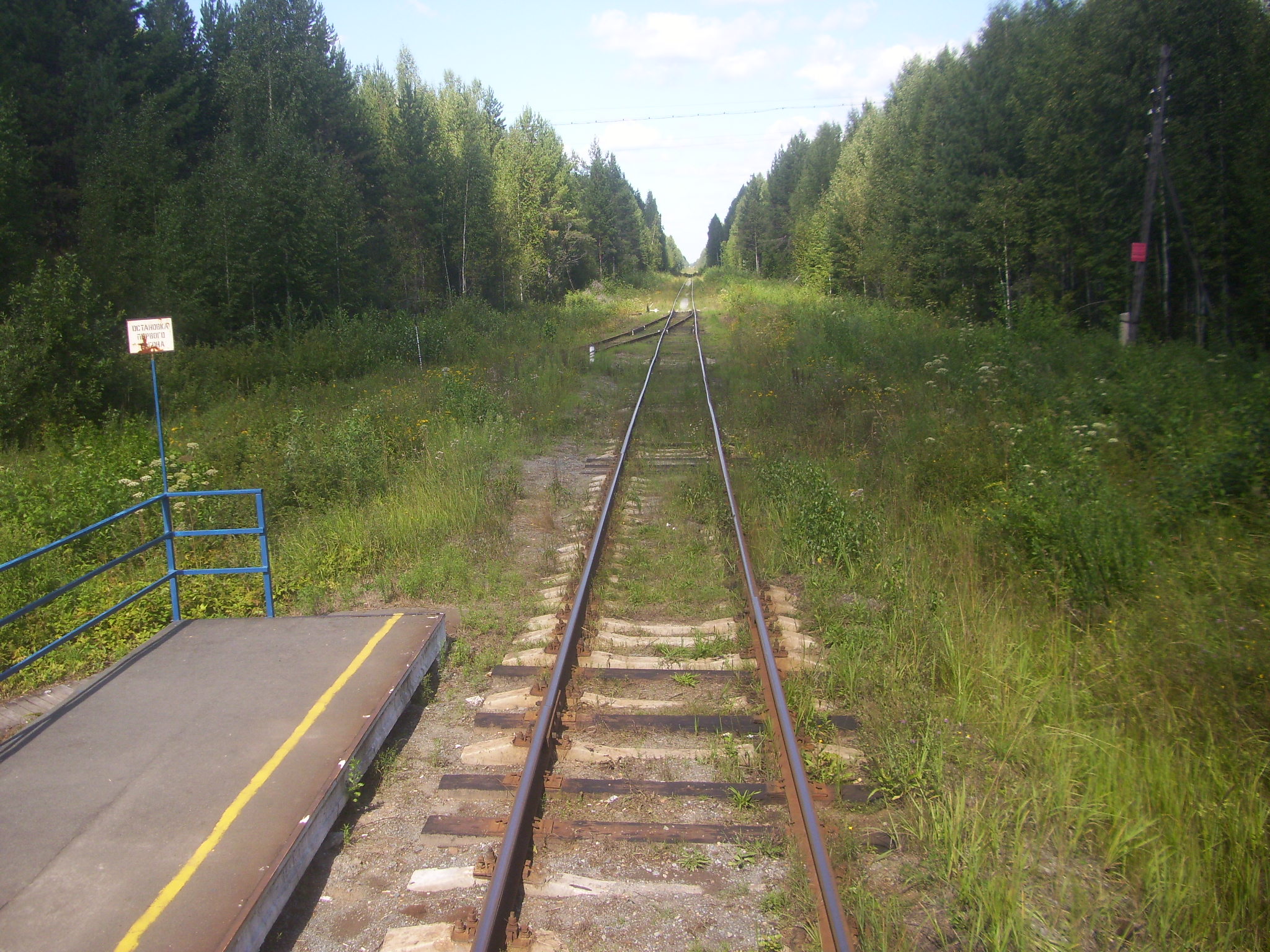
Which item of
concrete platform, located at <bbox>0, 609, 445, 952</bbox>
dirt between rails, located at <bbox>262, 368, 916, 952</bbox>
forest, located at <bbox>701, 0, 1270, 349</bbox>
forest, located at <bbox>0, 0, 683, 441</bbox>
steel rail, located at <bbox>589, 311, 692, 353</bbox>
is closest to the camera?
concrete platform, located at <bbox>0, 609, 445, 952</bbox>

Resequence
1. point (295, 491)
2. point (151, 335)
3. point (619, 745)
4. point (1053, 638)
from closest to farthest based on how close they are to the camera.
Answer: point (619, 745) < point (1053, 638) < point (151, 335) < point (295, 491)

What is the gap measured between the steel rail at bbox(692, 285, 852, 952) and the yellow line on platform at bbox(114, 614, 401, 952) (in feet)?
8.29

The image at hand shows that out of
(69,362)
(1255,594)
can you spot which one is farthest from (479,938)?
(69,362)

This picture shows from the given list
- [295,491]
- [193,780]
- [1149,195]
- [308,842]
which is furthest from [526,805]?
[1149,195]

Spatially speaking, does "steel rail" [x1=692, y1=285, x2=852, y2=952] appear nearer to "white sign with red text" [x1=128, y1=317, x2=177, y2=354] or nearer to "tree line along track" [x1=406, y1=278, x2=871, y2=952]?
"tree line along track" [x1=406, y1=278, x2=871, y2=952]

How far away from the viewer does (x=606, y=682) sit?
5.43 meters

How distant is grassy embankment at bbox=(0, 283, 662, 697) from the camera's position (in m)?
7.24

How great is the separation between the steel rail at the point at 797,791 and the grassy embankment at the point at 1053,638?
0.19m

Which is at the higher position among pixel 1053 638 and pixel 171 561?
pixel 171 561

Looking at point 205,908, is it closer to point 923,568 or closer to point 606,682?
point 606,682

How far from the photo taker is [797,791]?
3928 millimetres

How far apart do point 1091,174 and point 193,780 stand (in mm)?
23207

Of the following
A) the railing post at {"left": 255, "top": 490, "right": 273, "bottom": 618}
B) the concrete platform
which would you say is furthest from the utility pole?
the concrete platform

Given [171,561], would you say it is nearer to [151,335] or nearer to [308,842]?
[151,335]
